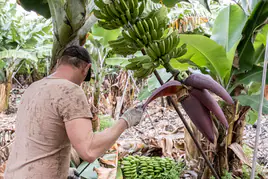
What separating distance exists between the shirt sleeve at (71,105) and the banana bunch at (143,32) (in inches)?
10.6

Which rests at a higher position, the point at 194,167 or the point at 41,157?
the point at 41,157

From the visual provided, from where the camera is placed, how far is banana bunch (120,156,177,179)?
210 cm

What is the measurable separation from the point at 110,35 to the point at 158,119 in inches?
100

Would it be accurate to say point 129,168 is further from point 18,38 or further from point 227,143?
point 18,38

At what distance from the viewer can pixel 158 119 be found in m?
4.62

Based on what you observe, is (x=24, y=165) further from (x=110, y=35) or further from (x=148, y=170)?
(x=110, y=35)

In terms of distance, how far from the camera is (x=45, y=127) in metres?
0.91

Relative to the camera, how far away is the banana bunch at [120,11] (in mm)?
797

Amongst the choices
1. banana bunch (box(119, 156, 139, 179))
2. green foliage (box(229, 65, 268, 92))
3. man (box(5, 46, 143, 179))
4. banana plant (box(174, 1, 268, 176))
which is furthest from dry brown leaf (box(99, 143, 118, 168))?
green foliage (box(229, 65, 268, 92))

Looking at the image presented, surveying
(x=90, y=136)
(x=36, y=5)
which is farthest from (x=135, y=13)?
(x=36, y=5)

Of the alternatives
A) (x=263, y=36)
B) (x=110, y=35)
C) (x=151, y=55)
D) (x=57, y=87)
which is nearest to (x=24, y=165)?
(x=57, y=87)

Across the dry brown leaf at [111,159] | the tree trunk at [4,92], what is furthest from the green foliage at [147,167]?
the tree trunk at [4,92]

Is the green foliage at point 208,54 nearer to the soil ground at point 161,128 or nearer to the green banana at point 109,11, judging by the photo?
the green banana at point 109,11

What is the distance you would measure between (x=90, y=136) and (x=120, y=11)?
0.41 m
